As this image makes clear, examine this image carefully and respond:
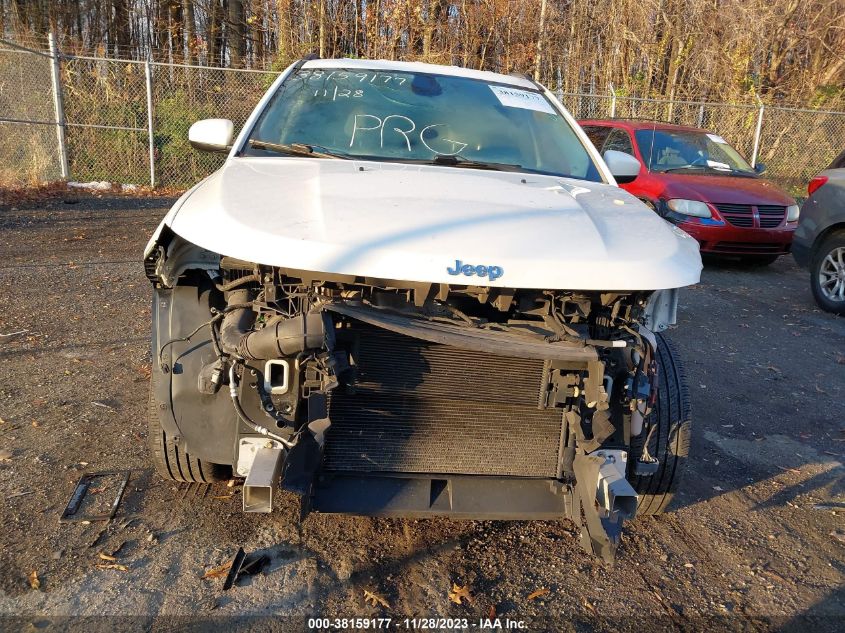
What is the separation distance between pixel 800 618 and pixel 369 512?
171 centimetres

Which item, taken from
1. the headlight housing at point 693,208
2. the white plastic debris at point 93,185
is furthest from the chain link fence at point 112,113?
the headlight housing at point 693,208

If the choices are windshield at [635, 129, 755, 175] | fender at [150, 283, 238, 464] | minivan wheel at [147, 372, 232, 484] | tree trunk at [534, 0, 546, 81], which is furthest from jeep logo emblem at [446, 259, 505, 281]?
tree trunk at [534, 0, 546, 81]

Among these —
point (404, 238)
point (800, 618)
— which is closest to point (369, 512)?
point (404, 238)

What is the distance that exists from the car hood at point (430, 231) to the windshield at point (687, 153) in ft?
23.5

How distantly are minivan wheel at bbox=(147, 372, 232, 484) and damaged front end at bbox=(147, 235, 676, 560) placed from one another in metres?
0.22

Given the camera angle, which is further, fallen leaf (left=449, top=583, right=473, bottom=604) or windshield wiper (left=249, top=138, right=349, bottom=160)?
windshield wiper (left=249, top=138, right=349, bottom=160)

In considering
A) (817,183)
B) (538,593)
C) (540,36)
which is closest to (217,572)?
(538,593)

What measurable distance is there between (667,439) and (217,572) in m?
1.98

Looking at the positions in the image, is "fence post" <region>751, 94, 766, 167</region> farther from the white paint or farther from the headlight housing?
the white paint

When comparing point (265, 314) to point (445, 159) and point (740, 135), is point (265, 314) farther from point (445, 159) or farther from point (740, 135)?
point (740, 135)

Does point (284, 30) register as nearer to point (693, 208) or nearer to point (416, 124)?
point (693, 208)

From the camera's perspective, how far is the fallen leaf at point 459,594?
2678 millimetres

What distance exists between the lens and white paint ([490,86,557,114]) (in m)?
4.21

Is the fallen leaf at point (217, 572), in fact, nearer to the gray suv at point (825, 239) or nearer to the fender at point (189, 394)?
the fender at point (189, 394)
